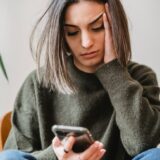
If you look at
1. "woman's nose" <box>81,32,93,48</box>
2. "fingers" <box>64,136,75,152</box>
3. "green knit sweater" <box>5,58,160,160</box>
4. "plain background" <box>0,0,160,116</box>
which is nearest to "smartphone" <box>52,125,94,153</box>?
"fingers" <box>64,136,75,152</box>

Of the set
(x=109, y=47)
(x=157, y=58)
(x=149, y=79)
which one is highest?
(x=109, y=47)

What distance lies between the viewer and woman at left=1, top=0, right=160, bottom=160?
0.92 metres

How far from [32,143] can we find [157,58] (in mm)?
718

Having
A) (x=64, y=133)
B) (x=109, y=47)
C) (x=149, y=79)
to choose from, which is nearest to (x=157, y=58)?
(x=149, y=79)

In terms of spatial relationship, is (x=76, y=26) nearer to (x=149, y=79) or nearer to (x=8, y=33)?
(x=149, y=79)

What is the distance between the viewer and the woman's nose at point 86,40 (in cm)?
93

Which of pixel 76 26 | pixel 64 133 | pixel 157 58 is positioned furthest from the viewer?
pixel 157 58

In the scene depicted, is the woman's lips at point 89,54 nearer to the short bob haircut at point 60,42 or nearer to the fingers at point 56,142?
the short bob haircut at point 60,42

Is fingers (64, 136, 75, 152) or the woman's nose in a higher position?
the woman's nose

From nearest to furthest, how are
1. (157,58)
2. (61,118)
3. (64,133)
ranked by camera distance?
(64,133) < (61,118) < (157,58)

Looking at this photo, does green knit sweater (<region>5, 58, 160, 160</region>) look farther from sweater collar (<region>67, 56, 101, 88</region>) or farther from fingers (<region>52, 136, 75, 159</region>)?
fingers (<region>52, 136, 75, 159</region>)

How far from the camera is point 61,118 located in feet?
3.46

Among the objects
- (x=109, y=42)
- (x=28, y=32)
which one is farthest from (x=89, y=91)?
(x=28, y=32)

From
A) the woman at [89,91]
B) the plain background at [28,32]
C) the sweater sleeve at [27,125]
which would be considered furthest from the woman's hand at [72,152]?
the plain background at [28,32]
